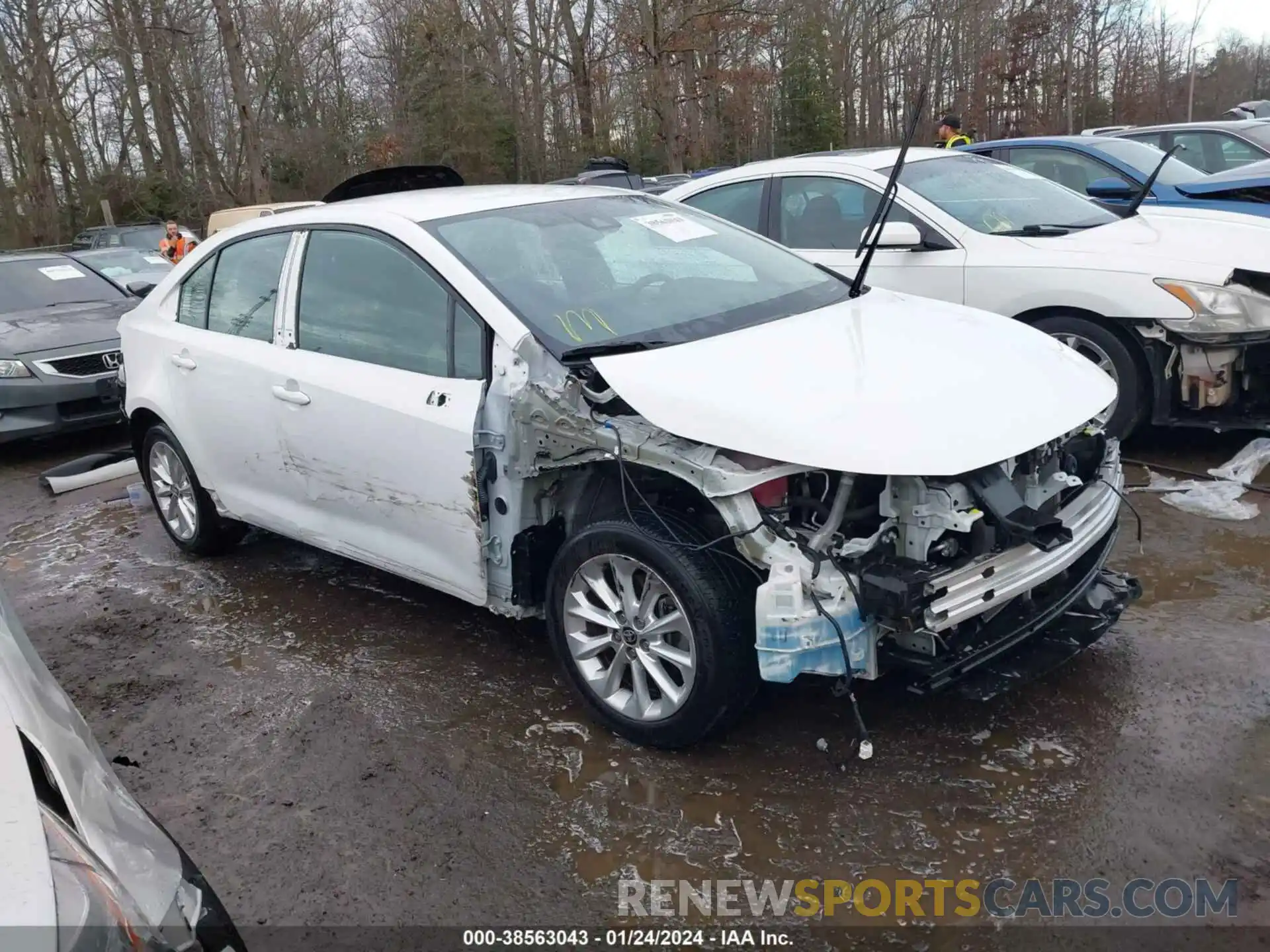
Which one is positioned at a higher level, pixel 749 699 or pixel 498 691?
pixel 749 699

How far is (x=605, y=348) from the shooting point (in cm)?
340

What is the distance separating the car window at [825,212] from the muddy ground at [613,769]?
2.52m

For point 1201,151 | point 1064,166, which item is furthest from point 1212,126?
point 1064,166

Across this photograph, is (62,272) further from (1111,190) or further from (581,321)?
(1111,190)

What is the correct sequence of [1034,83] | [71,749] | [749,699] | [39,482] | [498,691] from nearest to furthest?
1. [71,749]
2. [749,699]
3. [498,691]
4. [39,482]
5. [1034,83]

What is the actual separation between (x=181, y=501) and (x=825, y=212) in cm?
399

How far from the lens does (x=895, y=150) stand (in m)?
6.48

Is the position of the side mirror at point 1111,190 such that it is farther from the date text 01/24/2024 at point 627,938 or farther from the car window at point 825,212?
the date text 01/24/2024 at point 627,938

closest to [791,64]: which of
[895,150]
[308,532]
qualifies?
[895,150]

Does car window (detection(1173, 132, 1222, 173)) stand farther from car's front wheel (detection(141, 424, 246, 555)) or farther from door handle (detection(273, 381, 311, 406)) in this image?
car's front wheel (detection(141, 424, 246, 555))

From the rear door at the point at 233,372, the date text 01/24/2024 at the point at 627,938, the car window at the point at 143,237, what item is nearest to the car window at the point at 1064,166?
the rear door at the point at 233,372

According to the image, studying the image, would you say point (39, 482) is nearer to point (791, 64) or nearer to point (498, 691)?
point (498, 691)

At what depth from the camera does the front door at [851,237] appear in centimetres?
578

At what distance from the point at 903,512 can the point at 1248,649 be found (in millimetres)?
1668
